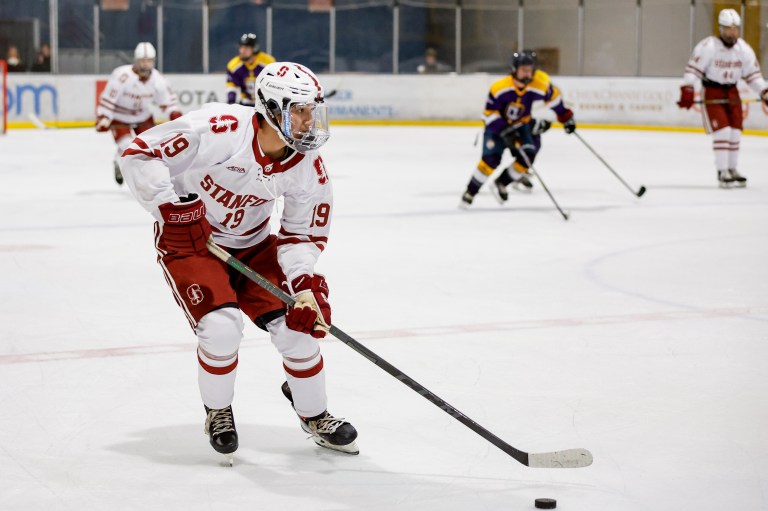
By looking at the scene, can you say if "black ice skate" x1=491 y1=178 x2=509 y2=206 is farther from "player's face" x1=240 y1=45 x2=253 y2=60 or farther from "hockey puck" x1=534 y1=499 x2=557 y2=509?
"hockey puck" x1=534 y1=499 x2=557 y2=509

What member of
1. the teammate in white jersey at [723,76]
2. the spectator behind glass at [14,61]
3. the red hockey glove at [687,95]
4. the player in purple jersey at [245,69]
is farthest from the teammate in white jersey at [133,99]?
the spectator behind glass at [14,61]

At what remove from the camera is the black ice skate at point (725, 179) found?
917cm

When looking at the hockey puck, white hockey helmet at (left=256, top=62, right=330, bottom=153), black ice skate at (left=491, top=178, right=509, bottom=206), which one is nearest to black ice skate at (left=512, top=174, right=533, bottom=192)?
black ice skate at (left=491, top=178, right=509, bottom=206)

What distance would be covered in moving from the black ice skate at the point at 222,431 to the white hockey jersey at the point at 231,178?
0.35 meters

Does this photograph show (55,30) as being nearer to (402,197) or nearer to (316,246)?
(402,197)

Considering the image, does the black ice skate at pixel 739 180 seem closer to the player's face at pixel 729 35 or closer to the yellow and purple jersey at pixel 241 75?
the player's face at pixel 729 35

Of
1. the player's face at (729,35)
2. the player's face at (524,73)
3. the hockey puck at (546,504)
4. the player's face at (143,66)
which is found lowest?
the hockey puck at (546,504)

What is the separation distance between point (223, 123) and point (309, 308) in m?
0.46

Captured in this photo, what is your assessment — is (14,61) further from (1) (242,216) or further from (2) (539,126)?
(1) (242,216)

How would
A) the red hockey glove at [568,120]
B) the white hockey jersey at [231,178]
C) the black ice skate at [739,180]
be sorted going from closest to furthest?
the white hockey jersey at [231,178], the red hockey glove at [568,120], the black ice skate at [739,180]

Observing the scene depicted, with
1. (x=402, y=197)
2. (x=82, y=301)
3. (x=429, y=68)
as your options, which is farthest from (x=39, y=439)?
(x=429, y=68)

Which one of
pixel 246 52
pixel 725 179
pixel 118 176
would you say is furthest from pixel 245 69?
pixel 725 179

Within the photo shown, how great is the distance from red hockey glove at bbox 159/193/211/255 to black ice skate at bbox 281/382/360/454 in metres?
0.48

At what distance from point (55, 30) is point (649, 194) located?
9.87 metres
